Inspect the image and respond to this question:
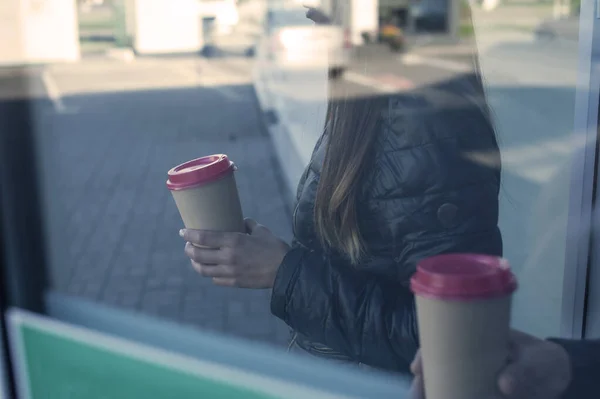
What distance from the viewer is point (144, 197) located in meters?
5.68

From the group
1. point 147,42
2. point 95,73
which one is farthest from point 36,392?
point 95,73

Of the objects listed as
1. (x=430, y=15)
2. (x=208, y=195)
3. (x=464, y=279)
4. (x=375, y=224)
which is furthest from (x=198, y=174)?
(x=464, y=279)

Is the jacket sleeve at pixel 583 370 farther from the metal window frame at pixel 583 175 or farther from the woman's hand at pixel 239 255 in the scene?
the woman's hand at pixel 239 255

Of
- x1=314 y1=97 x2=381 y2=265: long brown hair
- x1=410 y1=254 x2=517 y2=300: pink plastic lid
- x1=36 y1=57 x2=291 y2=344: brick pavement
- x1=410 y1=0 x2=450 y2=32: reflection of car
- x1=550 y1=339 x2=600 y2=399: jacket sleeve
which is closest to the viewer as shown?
x1=410 y1=254 x2=517 y2=300: pink plastic lid

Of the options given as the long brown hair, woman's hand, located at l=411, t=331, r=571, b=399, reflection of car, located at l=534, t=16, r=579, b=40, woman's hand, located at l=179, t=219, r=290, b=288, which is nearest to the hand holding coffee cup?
woman's hand, located at l=179, t=219, r=290, b=288

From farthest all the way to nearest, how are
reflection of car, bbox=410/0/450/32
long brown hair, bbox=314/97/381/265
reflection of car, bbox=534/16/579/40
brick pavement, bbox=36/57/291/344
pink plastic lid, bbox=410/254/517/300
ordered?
brick pavement, bbox=36/57/291/344, reflection of car, bbox=534/16/579/40, long brown hair, bbox=314/97/381/265, reflection of car, bbox=410/0/450/32, pink plastic lid, bbox=410/254/517/300

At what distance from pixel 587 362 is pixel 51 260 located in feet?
3.99

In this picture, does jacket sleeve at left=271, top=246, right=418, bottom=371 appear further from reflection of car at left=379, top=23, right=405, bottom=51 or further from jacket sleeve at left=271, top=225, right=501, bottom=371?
reflection of car at left=379, top=23, right=405, bottom=51

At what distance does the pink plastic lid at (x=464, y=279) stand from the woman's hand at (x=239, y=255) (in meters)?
0.45

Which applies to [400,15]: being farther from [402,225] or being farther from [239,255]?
[239,255]

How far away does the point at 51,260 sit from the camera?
5.63 feet

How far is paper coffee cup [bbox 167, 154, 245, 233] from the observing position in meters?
1.10

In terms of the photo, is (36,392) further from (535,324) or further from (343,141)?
(535,324)

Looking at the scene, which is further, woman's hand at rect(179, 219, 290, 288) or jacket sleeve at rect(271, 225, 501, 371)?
woman's hand at rect(179, 219, 290, 288)
